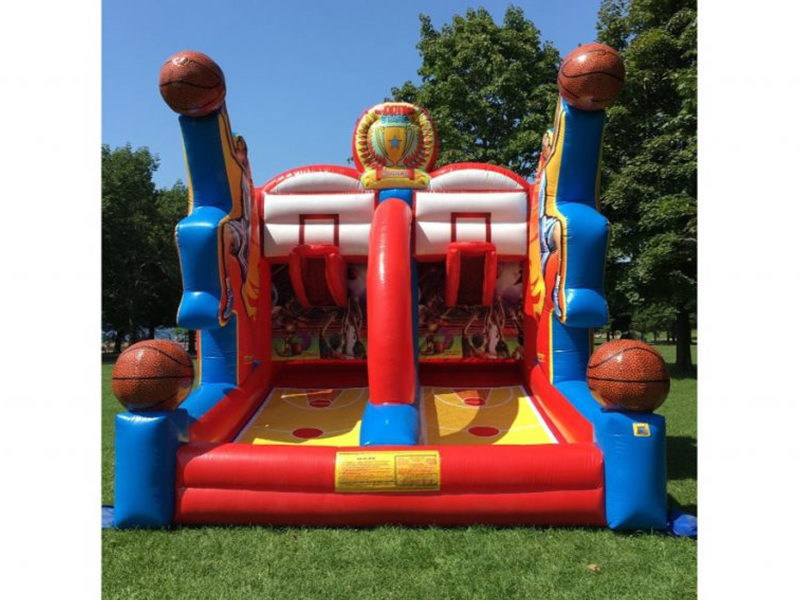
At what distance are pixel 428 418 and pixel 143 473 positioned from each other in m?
2.21

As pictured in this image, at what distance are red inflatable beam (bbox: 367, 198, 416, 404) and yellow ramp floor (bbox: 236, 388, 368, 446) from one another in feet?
1.97

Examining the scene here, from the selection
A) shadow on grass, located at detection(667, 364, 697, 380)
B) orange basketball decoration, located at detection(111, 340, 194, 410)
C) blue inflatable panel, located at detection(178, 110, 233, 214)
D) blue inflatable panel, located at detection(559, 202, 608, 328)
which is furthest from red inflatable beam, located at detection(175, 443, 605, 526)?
shadow on grass, located at detection(667, 364, 697, 380)

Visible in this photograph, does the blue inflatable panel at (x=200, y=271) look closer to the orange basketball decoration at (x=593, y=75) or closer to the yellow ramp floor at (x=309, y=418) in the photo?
the yellow ramp floor at (x=309, y=418)

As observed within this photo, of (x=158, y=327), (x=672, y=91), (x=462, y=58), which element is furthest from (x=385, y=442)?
(x=158, y=327)

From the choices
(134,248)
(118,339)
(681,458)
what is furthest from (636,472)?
(118,339)

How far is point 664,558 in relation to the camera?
3.09 meters

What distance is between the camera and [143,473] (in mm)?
3512

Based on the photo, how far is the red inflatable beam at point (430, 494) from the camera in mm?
3492

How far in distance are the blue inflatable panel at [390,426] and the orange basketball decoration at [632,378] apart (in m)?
1.20

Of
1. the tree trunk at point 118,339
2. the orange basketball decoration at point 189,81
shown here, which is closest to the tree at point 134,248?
the tree trunk at point 118,339

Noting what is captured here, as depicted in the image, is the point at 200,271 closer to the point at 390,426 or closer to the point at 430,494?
the point at 390,426

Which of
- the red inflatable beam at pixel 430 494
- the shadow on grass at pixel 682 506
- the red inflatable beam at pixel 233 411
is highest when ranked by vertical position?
the red inflatable beam at pixel 233 411

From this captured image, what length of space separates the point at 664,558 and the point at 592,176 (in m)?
2.75

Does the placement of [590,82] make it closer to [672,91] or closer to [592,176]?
[592,176]
